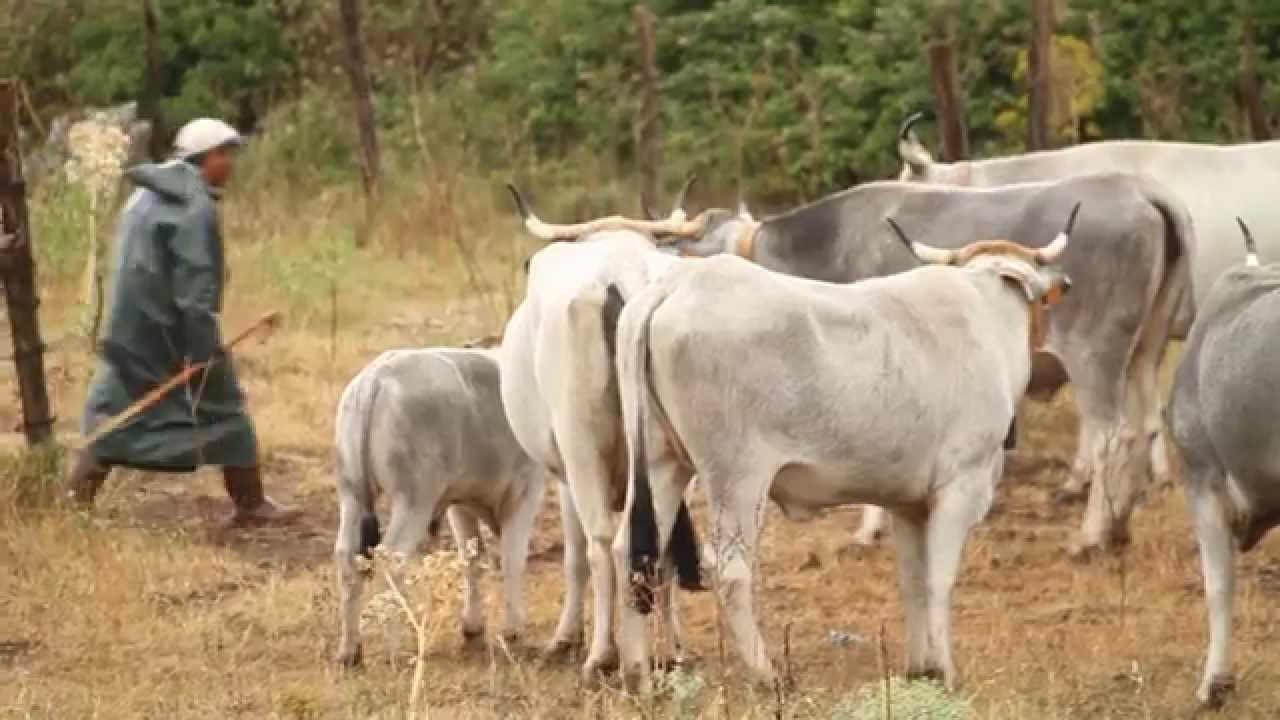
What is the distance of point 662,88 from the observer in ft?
66.8

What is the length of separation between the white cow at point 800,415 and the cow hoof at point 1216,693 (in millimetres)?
745

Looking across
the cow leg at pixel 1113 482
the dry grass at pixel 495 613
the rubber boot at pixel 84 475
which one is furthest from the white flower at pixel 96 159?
the cow leg at pixel 1113 482

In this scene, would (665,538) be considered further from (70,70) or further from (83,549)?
(70,70)

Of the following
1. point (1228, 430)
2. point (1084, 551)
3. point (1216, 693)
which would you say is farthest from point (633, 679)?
point (1084, 551)

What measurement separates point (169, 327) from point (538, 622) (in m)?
2.25

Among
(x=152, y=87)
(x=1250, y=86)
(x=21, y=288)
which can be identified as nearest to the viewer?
(x=21, y=288)

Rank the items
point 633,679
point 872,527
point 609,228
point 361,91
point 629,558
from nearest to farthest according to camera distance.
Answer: point 629,558, point 633,679, point 609,228, point 872,527, point 361,91

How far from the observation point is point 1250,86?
15.9 meters

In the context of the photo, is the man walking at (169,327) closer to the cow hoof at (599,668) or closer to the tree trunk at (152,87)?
the cow hoof at (599,668)

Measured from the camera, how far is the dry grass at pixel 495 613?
24.5ft

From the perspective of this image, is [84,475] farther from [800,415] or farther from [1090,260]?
[1090,260]

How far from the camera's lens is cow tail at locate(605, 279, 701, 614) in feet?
23.7

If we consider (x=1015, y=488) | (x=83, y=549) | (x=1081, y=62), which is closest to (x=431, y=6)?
(x=1081, y=62)

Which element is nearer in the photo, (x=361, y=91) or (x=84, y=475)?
(x=84, y=475)
